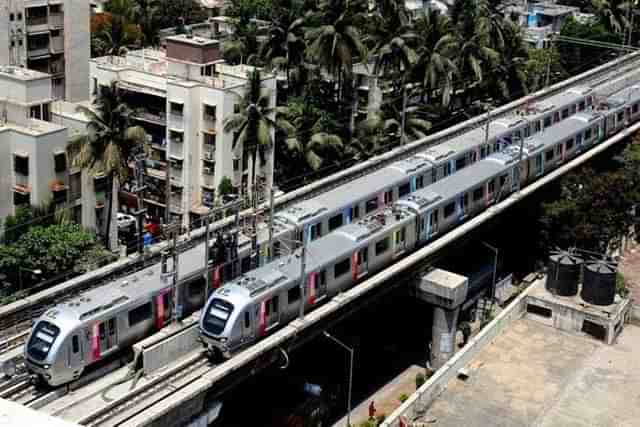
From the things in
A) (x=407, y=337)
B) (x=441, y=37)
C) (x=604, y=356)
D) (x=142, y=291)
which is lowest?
(x=407, y=337)

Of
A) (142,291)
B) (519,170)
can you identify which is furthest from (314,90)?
(142,291)

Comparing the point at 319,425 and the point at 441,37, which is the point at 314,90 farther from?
the point at 319,425

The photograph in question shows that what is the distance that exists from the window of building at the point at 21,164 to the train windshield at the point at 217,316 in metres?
20.1

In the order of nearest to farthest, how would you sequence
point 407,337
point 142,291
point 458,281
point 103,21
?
point 142,291 < point 458,281 < point 407,337 < point 103,21

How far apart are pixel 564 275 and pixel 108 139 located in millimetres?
24522

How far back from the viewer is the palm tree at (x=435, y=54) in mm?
76312

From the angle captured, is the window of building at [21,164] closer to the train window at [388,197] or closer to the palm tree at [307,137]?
the palm tree at [307,137]

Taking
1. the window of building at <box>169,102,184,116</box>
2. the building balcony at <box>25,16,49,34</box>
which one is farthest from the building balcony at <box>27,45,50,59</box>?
the window of building at <box>169,102,184,116</box>

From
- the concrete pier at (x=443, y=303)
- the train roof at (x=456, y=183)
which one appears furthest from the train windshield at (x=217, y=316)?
the concrete pier at (x=443, y=303)

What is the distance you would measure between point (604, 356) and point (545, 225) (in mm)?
14602

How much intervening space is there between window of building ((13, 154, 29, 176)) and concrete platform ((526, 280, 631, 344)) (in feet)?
89.4

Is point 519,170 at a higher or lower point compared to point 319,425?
higher

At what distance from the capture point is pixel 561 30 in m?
110

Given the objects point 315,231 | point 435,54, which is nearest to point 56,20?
point 435,54
